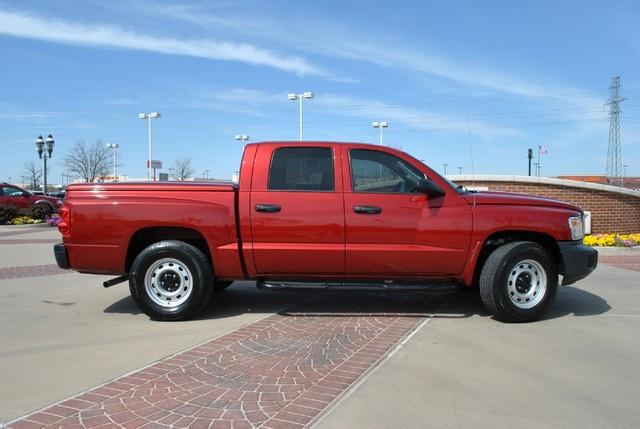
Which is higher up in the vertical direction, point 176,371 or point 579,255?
point 579,255

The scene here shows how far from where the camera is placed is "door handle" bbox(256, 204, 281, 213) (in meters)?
5.62

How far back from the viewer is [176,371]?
4.19 meters

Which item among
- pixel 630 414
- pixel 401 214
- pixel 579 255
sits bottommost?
pixel 630 414

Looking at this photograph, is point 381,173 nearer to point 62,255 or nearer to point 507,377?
point 507,377

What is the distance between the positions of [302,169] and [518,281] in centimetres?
269

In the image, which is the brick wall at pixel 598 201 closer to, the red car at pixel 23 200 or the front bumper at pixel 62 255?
the front bumper at pixel 62 255

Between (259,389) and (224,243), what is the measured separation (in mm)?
2186

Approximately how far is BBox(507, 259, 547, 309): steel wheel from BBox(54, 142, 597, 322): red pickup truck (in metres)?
0.01

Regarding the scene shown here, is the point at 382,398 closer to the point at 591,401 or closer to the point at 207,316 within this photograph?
the point at 591,401

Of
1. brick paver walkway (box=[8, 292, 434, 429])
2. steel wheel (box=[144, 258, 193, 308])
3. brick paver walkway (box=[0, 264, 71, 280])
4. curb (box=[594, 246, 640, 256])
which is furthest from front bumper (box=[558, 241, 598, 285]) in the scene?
brick paver walkway (box=[0, 264, 71, 280])

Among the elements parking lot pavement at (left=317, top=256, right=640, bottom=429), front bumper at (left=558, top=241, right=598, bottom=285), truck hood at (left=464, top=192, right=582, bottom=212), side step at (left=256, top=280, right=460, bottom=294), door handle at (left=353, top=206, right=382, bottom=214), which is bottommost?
parking lot pavement at (left=317, top=256, right=640, bottom=429)

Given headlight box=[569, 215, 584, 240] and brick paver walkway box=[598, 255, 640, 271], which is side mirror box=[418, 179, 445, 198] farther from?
brick paver walkway box=[598, 255, 640, 271]

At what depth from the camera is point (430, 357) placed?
180 inches

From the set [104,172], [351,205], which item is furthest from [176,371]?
[104,172]
